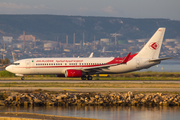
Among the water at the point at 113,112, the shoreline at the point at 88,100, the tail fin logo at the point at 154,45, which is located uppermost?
the tail fin logo at the point at 154,45

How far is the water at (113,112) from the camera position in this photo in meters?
20.6

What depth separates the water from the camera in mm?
20562

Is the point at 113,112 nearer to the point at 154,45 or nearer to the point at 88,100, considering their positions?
the point at 88,100

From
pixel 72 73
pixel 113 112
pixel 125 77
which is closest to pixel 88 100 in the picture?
pixel 113 112

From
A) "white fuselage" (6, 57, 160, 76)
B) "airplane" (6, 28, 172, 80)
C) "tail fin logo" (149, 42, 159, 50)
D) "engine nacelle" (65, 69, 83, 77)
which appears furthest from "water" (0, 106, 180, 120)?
"tail fin logo" (149, 42, 159, 50)

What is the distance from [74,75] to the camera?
46875mm

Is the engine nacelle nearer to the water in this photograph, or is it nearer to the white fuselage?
the white fuselage

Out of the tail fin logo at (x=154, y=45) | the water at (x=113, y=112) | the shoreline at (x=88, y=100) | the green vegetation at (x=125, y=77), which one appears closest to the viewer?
the water at (x=113, y=112)

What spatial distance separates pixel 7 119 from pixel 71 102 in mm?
9133

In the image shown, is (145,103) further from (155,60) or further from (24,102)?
(155,60)

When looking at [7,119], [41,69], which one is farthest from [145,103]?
[41,69]

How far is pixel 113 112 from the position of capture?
2209 centimetres

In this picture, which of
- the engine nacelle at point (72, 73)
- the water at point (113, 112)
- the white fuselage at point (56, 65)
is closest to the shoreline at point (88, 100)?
the water at point (113, 112)

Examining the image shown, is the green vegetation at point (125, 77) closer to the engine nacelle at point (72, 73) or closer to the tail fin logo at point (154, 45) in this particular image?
the tail fin logo at point (154, 45)
